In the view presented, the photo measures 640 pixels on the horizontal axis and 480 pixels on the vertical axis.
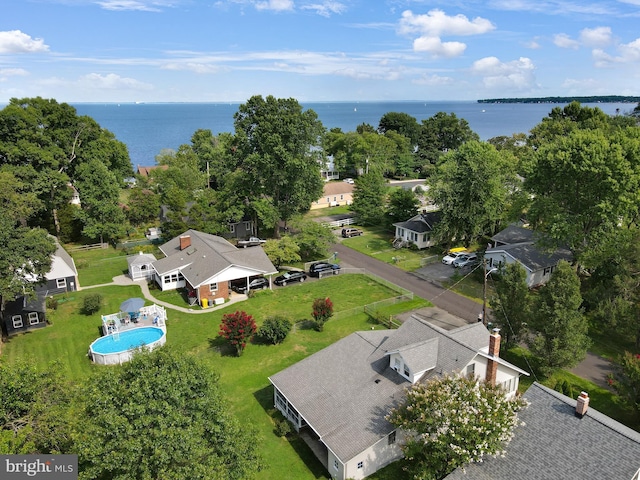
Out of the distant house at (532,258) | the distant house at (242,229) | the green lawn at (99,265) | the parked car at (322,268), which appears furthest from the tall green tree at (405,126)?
the green lawn at (99,265)

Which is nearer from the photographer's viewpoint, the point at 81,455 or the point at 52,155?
the point at 81,455

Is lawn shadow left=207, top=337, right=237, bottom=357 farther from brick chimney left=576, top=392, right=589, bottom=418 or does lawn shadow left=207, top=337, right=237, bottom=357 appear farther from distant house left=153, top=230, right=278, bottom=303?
brick chimney left=576, top=392, right=589, bottom=418

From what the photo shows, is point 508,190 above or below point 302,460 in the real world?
above

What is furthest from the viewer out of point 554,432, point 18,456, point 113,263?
point 113,263

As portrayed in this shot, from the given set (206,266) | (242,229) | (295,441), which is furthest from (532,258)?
(242,229)

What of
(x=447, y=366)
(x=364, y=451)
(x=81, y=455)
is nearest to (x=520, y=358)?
(x=447, y=366)

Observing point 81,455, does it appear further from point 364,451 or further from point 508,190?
point 508,190

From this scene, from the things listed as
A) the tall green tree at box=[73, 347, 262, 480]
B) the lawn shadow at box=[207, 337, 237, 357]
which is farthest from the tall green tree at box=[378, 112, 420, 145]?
the tall green tree at box=[73, 347, 262, 480]

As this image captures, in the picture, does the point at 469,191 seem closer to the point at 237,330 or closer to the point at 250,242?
the point at 250,242
